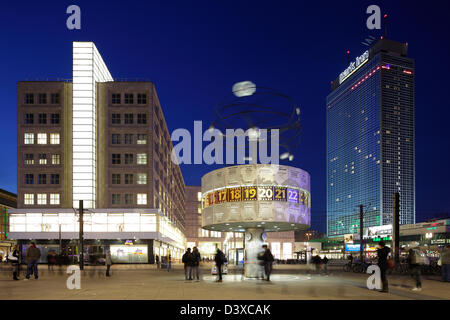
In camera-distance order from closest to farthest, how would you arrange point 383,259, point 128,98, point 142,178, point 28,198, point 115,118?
point 383,259
point 28,198
point 142,178
point 115,118
point 128,98

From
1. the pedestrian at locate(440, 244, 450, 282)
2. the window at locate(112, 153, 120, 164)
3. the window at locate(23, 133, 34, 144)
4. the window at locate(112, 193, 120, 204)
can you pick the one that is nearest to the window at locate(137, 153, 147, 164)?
the window at locate(112, 153, 120, 164)

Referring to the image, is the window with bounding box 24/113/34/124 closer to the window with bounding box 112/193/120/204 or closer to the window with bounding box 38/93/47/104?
the window with bounding box 38/93/47/104

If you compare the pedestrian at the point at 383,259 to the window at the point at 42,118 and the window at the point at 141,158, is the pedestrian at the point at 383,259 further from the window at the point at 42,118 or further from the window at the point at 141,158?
the window at the point at 42,118

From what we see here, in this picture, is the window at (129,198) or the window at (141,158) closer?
the window at (129,198)

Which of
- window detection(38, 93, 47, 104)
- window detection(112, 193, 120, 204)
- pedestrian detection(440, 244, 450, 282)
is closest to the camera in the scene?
pedestrian detection(440, 244, 450, 282)

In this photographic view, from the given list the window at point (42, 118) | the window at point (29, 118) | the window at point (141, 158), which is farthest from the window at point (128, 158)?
the window at point (29, 118)

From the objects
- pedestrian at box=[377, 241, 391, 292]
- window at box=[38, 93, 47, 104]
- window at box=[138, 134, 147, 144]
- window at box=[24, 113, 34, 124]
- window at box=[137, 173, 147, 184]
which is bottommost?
pedestrian at box=[377, 241, 391, 292]

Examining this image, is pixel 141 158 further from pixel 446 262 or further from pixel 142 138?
pixel 446 262

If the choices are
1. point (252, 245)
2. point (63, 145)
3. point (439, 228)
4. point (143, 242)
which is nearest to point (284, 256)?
point (439, 228)

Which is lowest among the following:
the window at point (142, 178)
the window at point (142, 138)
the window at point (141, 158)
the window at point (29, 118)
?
the window at point (142, 178)

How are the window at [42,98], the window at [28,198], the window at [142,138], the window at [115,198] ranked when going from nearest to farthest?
the window at [28,198] < the window at [115,198] < the window at [142,138] < the window at [42,98]

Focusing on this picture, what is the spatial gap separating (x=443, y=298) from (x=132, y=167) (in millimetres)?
63013

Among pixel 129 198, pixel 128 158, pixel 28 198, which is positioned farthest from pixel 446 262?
pixel 28 198

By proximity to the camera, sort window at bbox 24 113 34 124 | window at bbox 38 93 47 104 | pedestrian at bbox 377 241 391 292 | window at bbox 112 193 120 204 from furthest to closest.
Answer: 1. window at bbox 38 93 47 104
2. window at bbox 24 113 34 124
3. window at bbox 112 193 120 204
4. pedestrian at bbox 377 241 391 292
